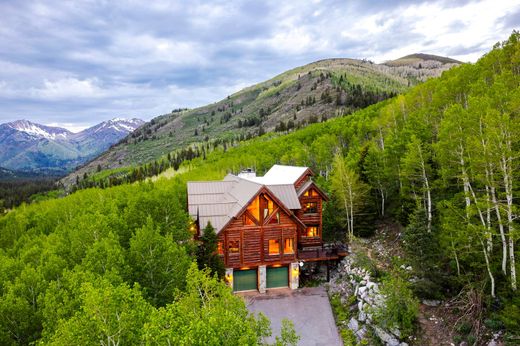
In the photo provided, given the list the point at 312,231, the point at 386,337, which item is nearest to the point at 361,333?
the point at 386,337

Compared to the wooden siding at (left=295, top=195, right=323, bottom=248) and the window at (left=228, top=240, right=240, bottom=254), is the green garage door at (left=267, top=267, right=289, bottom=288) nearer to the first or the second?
the window at (left=228, top=240, right=240, bottom=254)

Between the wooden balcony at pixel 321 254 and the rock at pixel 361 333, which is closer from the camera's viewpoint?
the rock at pixel 361 333

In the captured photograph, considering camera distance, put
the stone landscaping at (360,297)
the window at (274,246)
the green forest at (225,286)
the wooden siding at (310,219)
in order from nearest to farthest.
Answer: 1. the green forest at (225,286)
2. the stone landscaping at (360,297)
3. the window at (274,246)
4. the wooden siding at (310,219)

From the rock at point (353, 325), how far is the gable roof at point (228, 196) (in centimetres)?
1186

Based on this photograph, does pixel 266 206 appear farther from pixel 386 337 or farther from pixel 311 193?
pixel 386 337

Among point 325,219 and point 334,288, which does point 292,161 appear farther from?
point 334,288

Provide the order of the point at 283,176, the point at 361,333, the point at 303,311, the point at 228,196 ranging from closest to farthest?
1. the point at 361,333
2. the point at 303,311
3. the point at 228,196
4. the point at 283,176

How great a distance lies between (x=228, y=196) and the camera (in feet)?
127

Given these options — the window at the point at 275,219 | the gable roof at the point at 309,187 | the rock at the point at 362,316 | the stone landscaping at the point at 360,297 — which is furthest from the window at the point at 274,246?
the rock at the point at 362,316

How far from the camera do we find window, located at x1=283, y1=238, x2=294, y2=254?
35.3 meters

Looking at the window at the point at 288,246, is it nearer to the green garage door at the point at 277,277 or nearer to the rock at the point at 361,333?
the green garage door at the point at 277,277

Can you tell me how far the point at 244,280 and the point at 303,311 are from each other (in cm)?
739

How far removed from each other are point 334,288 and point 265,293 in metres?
7.07

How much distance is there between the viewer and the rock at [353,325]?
88.5 feet
